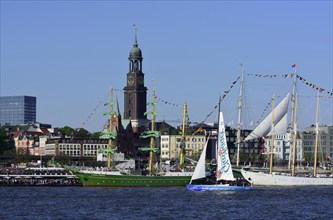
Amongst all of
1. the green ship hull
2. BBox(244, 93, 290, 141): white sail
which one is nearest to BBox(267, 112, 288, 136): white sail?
BBox(244, 93, 290, 141): white sail

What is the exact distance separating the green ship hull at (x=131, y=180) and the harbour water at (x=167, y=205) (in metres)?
15.4

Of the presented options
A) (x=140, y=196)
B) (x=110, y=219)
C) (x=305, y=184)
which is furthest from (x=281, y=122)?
(x=110, y=219)

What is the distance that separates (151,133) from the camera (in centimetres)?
13462

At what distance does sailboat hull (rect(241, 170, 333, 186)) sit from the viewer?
128750mm

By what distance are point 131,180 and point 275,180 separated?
18776 mm

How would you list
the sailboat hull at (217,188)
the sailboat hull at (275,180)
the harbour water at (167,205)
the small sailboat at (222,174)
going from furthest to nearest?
the sailboat hull at (275,180) < the small sailboat at (222,174) < the sailboat hull at (217,188) < the harbour water at (167,205)

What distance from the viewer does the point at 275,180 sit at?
427 ft

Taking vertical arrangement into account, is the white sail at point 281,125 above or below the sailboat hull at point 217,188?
above

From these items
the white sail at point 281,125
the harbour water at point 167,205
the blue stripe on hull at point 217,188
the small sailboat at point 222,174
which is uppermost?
the white sail at point 281,125

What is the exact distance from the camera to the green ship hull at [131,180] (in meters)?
126

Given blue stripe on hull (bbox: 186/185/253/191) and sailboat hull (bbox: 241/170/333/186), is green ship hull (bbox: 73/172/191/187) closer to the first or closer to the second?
sailboat hull (bbox: 241/170/333/186)

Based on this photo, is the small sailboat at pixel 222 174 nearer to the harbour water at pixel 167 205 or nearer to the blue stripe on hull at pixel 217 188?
the blue stripe on hull at pixel 217 188

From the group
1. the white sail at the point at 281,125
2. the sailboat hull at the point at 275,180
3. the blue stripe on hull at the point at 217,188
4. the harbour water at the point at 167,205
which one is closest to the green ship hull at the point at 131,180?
the sailboat hull at the point at 275,180

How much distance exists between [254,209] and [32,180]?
196 ft
